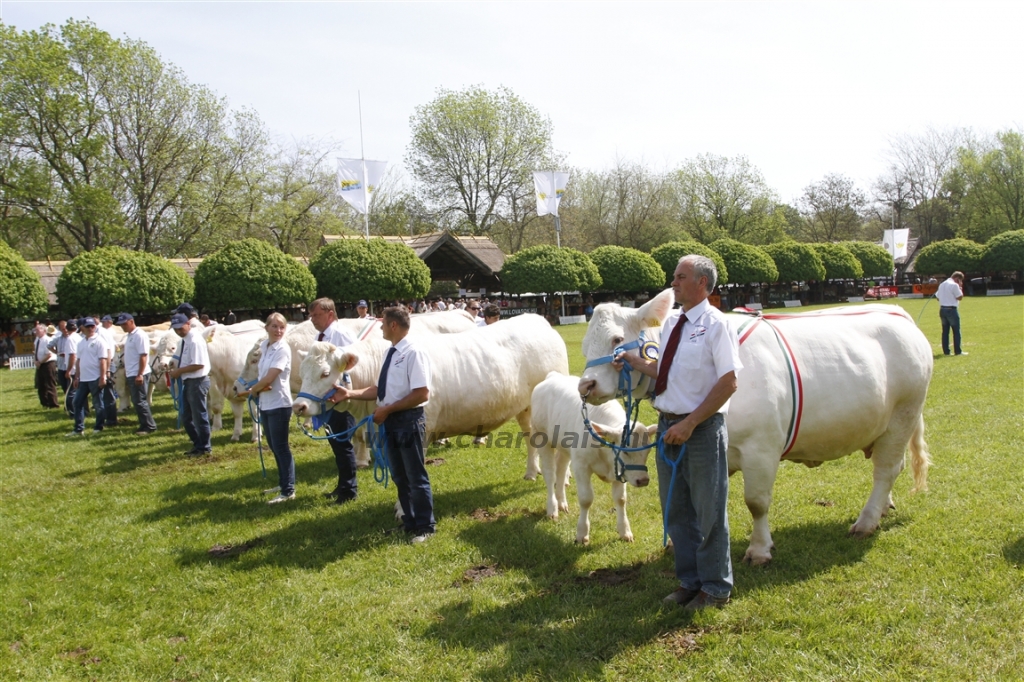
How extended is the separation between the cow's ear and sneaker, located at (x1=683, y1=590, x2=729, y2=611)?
6.16 feet

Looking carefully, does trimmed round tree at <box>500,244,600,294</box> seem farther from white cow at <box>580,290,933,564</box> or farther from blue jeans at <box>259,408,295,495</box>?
white cow at <box>580,290,933,564</box>

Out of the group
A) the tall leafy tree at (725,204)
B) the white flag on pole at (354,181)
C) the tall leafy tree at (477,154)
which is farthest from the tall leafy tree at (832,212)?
the white flag on pole at (354,181)

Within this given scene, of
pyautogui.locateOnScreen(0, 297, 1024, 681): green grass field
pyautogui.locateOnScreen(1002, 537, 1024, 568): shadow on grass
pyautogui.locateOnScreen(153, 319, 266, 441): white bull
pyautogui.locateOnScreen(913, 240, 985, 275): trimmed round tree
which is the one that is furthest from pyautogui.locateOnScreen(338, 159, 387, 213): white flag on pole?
pyautogui.locateOnScreen(913, 240, 985, 275): trimmed round tree

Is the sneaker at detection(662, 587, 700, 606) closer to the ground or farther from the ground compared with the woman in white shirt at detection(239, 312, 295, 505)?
closer to the ground

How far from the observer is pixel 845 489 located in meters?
6.86

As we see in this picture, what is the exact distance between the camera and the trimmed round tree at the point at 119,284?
29891mm

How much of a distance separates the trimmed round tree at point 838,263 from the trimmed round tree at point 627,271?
17.1 metres

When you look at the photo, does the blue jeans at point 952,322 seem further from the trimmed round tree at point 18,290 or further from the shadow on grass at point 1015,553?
the trimmed round tree at point 18,290

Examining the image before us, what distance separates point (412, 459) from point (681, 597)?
9.01ft

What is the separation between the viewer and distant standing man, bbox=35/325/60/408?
17188 millimetres

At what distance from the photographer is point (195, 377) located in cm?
1033

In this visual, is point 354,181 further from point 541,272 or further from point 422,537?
point 422,537

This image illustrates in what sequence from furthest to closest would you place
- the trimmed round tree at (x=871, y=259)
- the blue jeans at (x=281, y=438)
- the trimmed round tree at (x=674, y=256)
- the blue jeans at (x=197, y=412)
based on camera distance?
the trimmed round tree at (x=871, y=259), the trimmed round tree at (x=674, y=256), the blue jeans at (x=197, y=412), the blue jeans at (x=281, y=438)

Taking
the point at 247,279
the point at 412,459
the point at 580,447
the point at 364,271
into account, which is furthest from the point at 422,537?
the point at 364,271
